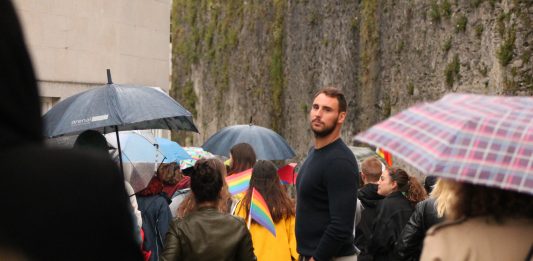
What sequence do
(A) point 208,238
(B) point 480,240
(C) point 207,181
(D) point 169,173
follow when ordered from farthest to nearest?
(D) point 169,173 → (C) point 207,181 → (A) point 208,238 → (B) point 480,240

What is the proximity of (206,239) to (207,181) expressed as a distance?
39 centimetres

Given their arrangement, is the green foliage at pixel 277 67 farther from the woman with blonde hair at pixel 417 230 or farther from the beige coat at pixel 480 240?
the beige coat at pixel 480 240

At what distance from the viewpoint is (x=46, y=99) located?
1532 centimetres

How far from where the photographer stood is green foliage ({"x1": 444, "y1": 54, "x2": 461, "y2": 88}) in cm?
1520

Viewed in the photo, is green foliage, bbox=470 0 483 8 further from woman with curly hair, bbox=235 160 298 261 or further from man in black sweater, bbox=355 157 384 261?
woman with curly hair, bbox=235 160 298 261

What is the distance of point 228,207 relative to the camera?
25.3 ft

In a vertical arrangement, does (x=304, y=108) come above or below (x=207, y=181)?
below

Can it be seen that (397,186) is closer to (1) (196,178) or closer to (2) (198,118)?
(1) (196,178)

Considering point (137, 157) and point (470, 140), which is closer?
point (470, 140)

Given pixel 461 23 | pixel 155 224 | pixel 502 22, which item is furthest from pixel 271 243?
pixel 461 23

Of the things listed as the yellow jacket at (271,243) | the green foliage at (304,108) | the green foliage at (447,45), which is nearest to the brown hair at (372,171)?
the yellow jacket at (271,243)

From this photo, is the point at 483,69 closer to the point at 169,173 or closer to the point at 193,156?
the point at 193,156

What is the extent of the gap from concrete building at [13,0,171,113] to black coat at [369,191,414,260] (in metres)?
7.71

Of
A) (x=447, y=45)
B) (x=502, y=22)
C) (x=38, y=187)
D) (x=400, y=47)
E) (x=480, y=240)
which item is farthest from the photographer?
(x=400, y=47)
